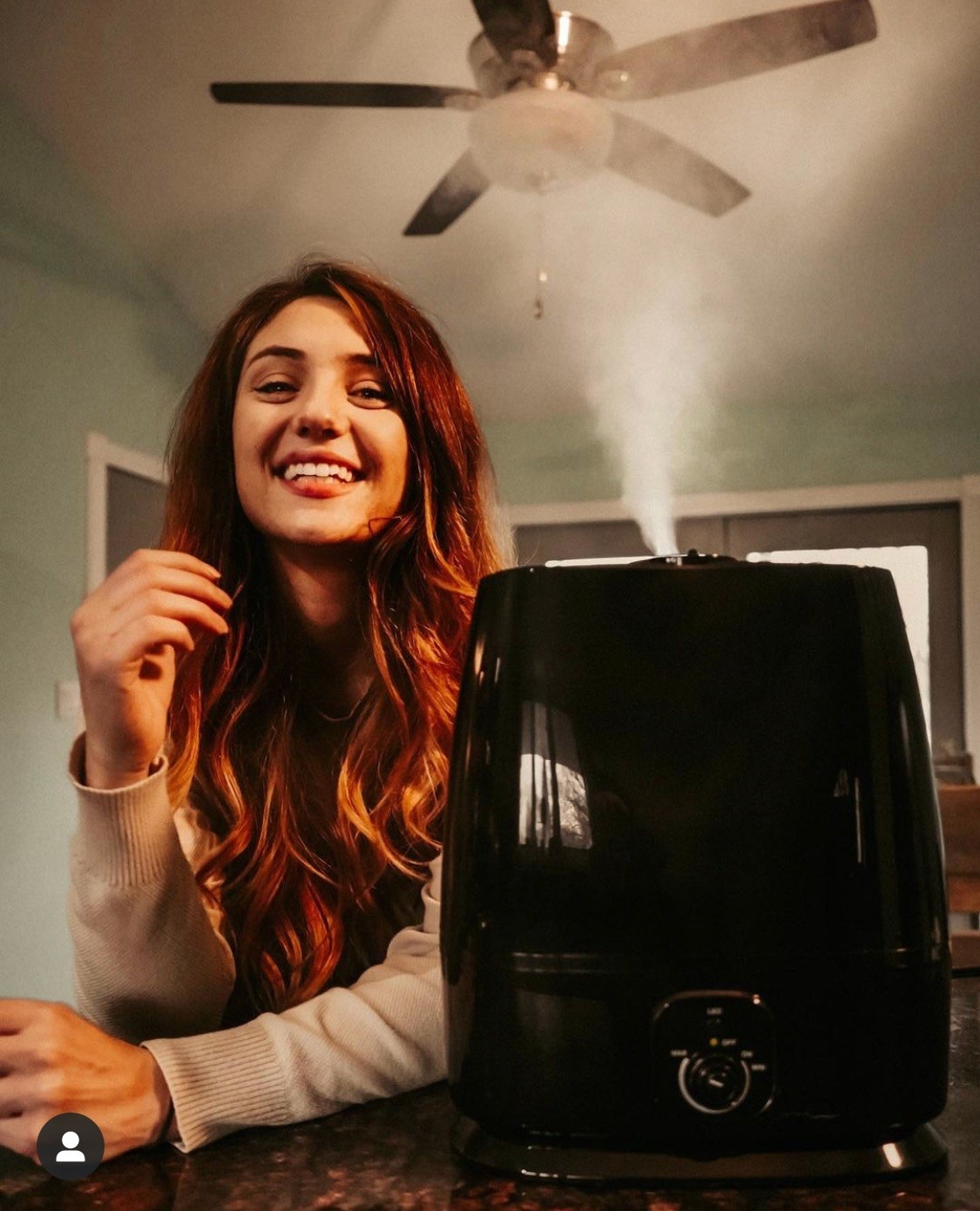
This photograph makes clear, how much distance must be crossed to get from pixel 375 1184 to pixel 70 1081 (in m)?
0.17

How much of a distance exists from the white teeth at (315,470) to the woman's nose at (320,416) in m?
0.02

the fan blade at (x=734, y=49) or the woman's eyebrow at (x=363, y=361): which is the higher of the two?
the fan blade at (x=734, y=49)

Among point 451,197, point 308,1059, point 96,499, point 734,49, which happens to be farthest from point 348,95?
point 308,1059

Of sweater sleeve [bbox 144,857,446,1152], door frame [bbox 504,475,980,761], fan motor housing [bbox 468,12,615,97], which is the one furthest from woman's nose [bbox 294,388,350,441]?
door frame [bbox 504,475,980,761]

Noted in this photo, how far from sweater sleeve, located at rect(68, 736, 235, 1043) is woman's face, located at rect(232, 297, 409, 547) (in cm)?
29

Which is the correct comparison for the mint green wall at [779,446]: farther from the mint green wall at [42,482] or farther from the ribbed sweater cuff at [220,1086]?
the ribbed sweater cuff at [220,1086]

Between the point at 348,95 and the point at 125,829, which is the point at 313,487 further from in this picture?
the point at 348,95

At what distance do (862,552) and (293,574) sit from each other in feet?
11.4

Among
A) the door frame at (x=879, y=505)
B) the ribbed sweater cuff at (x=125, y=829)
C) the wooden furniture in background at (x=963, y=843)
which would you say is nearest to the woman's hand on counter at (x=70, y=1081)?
the ribbed sweater cuff at (x=125, y=829)

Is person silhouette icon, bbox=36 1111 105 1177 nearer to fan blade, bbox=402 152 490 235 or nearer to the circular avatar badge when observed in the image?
the circular avatar badge

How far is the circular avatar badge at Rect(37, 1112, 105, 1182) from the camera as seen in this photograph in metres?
0.45

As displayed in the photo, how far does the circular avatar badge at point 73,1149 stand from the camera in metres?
0.45

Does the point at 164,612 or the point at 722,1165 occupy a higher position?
the point at 164,612

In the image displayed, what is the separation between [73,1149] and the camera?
451mm
